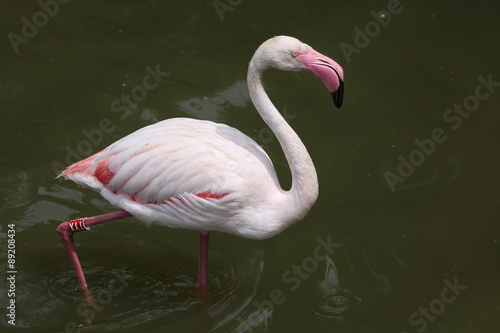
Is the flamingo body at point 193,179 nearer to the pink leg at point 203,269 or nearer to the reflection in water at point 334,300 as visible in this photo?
the pink leg at point 203,269

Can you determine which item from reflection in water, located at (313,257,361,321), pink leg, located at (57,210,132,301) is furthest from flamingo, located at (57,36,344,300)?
reflection in water, located at (313,257,361,321)

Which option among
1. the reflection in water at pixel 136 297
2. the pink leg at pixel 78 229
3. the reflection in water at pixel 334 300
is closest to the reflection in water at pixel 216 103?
the reflection in water at pixel 136 297

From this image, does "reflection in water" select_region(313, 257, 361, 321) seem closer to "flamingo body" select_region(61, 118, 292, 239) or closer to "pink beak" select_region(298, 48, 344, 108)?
"flamingo body" select_region(61, 118, 292, 239)

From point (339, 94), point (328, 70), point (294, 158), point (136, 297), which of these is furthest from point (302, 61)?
point (136, 297)

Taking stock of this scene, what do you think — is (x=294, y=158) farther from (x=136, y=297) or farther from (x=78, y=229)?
(x=78, y=229)

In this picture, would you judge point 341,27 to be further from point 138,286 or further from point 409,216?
point 138,286

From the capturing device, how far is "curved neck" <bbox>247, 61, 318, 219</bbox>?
4969 mm

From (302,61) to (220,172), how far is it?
865mm

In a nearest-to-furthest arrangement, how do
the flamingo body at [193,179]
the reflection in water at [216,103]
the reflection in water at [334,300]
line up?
the flamingo body at [193,179]
the reflection in water at [334,300]
the reflection in water at [216,103]

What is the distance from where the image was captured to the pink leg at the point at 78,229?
5352mm

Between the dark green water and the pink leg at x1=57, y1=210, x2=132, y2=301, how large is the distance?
0.41 feet

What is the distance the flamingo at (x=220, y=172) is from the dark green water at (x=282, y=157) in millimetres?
678

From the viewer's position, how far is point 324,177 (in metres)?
6.52

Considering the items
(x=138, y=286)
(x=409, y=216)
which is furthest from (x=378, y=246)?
(x=138, y=286)
